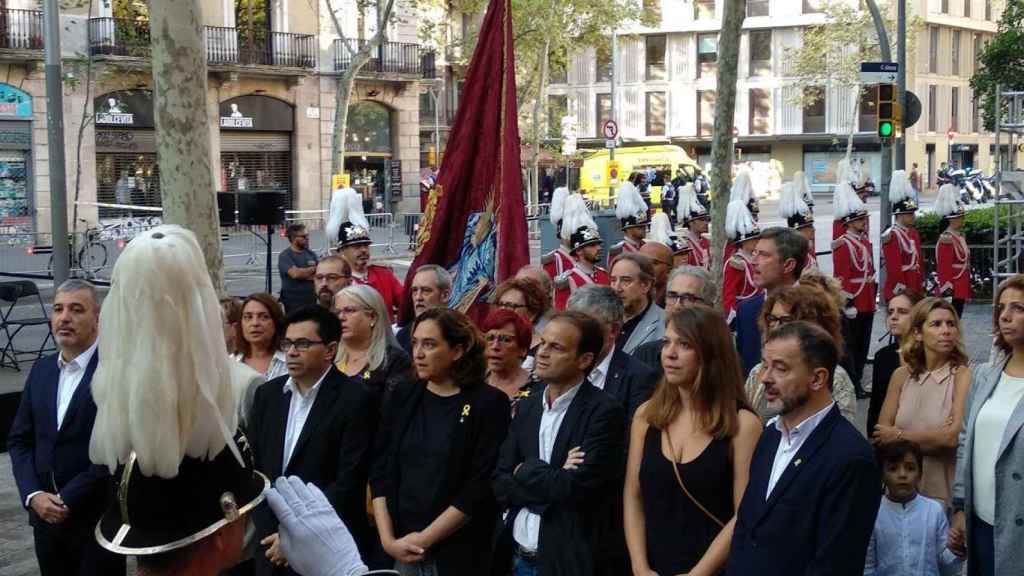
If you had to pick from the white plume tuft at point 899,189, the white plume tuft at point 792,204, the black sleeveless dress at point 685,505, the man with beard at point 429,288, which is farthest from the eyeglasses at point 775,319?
the white plume tuft at point 899,189

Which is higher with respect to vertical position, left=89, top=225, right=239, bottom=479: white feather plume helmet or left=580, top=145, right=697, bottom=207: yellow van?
left=580, top=145, right=697, bottom=207: yellow van

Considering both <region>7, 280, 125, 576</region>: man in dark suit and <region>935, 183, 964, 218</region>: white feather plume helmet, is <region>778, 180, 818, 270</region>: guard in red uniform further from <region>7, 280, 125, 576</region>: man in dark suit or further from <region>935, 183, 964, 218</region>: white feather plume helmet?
<region>7, 280, 125, 576</region>: man in dark suit

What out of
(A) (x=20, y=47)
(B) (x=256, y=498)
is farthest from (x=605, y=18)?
(B) (x=256, y=498)

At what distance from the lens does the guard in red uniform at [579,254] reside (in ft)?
35.8

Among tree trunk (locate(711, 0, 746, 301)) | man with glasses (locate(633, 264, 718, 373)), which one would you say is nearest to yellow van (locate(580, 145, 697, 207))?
tree trunk (locate(711, 0, 746, 301))

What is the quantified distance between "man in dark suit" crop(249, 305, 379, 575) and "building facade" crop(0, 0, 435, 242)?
24450mm

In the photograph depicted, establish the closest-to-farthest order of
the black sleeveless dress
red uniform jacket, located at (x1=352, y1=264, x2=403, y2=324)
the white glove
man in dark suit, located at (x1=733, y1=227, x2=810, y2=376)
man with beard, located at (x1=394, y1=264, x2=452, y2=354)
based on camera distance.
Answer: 1. the white glove
2. the black sleeveless dress
3. man in dark suit, located at (x1=733, y1=227, x2=810, y2=376)
4. man with beard, located at (x1=394, y1=264, x2=452, y2=354)
5. red uniform jacket, located at (x1=352, y1=264, x2=403, y2=324)

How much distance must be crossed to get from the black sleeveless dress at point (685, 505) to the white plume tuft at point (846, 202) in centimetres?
920

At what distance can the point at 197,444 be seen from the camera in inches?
115

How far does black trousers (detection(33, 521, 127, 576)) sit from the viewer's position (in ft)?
19.1

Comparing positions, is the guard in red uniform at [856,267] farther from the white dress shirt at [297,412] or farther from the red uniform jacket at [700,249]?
the white dress shirt at [297,412]

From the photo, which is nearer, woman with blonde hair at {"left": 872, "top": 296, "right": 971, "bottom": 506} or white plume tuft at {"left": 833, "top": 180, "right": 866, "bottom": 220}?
woman with blonde hair at {"left": 872, "top": 296, "right": 971, "bottom": 506}

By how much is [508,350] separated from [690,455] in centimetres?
157

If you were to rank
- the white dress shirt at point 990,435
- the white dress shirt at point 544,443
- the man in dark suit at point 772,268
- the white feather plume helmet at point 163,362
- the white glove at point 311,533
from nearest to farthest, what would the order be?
1. the white feather plume helmet at point 163,362
2. the white glove at point 311,533
3. the white dress shirt at point 990,435
4. the white dress shirt at point 544,443
5. the man in dark suit at point 772,268
